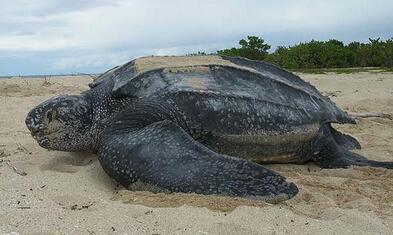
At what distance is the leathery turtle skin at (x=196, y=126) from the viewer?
6.68 ft

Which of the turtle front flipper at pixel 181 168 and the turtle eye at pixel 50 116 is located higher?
the turtle eye at pixel 50 116

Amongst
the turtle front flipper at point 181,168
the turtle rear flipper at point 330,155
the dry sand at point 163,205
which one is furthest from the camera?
the turtle rear flipper at point 330,155

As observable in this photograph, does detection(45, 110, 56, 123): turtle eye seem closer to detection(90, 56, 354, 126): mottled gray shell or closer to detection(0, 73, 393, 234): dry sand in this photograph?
detection(0, 73, 393, 234): dry sand

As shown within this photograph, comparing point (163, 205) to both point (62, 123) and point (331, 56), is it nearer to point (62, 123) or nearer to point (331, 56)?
point (62, 123)

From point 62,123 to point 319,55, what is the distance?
11.0 m

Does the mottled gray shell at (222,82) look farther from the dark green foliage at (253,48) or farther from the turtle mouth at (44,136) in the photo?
the dark green foliage at (253,48)

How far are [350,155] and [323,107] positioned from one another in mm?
357

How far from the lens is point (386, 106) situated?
5.24 meters

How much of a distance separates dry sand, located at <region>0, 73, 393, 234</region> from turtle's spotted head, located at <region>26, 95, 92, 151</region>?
110 millimetres

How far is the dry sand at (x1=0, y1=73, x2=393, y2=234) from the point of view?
162 centimetres

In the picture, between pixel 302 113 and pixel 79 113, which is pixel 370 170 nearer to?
pixel 302 113

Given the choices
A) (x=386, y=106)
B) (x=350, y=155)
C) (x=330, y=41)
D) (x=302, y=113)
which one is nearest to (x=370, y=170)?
(x=350, y=155)

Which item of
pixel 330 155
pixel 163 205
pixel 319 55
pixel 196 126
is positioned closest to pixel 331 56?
pixel 319 55

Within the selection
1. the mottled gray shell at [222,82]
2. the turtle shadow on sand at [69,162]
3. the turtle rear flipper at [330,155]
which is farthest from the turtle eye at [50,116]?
the turtle rear flipper at [330,155]
